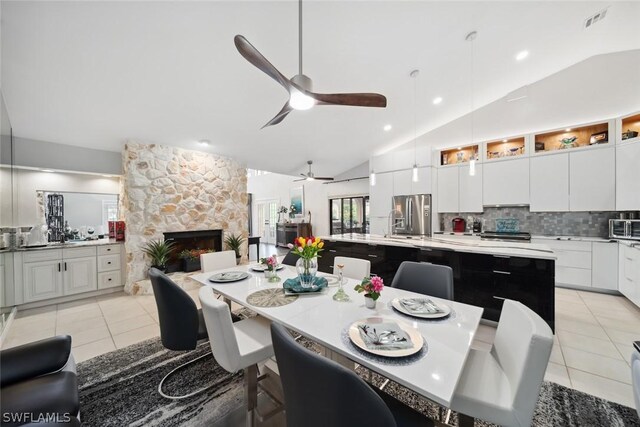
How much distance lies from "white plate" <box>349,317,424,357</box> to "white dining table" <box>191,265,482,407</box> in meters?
0.03

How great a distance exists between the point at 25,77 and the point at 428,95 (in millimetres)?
5091

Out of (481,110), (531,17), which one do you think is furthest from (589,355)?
(481,110)

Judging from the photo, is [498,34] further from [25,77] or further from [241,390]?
[25,77]

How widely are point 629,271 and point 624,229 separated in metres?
0.64

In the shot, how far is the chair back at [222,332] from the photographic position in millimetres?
1308

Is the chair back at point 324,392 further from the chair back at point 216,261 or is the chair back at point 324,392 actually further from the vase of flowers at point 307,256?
the chair back at point 216,261

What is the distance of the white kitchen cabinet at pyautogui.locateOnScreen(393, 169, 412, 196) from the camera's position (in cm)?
552

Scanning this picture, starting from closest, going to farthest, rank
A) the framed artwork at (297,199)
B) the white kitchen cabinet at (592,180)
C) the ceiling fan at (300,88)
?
the ceiling fan at (300,88)
the white kitchen cabinet at (592,180)
the framed artwork at (297,199)

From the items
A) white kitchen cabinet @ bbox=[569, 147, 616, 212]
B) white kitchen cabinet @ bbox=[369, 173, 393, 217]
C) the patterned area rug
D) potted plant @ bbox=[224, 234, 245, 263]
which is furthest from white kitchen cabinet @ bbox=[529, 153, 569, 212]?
potted plant @ bbox=[224, 234, 245, 263]

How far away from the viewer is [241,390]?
1832mm

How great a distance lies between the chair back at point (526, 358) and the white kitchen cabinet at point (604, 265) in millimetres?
4116

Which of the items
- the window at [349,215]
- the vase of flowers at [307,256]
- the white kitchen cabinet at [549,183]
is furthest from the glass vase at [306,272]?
the window at [349,215]

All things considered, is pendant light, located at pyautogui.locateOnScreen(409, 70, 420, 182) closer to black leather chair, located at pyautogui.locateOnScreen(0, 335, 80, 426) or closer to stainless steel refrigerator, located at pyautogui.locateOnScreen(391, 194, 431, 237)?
stainless steel refrigerator, located at pyautogui.locateOnScreen(391, 194, 431, 237)

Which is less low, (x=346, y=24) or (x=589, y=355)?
(x=346, y=24)
